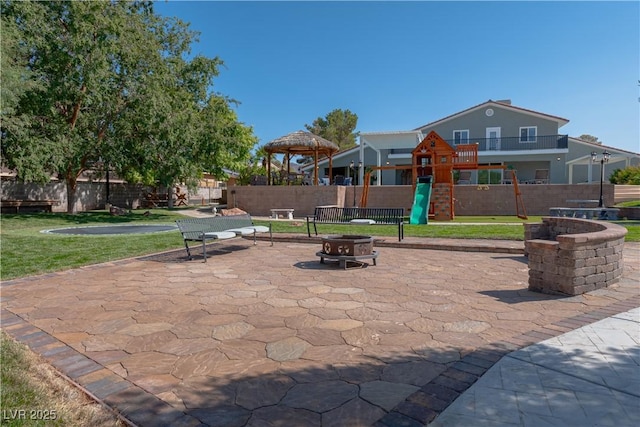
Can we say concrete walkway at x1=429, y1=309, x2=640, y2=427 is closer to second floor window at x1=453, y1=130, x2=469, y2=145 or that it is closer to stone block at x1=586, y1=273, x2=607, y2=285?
stone block at x1=586, y1=273, x2=607, y2=285

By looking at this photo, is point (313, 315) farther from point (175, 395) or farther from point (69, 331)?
point (69, 331)

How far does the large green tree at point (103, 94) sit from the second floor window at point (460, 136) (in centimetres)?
1767

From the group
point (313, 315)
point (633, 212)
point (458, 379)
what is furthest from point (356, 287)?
point (633, 212)

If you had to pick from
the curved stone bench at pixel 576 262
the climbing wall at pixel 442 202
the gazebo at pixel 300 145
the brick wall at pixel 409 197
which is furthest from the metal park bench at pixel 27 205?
the curved stone bench at pixel 576 262

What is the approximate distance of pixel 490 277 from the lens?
22.1 feet

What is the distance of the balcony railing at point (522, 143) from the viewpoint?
29.1 m

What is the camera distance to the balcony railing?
2907 centimetres

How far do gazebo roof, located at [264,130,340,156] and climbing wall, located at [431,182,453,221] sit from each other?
23.0 feet

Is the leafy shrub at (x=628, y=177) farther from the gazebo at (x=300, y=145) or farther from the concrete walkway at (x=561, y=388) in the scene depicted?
the concrete walkway at (x=561, y=388)

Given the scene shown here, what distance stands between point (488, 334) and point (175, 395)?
2.92 m

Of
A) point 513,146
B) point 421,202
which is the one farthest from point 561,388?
point 513,146

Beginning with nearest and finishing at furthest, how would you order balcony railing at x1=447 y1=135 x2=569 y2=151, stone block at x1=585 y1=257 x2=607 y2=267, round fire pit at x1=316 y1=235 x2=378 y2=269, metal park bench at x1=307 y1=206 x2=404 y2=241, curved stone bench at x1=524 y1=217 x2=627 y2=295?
curved stone bench at x1=524 y1=217 x2=627 y2=295 < stone block at x1=585 y1=257 x2=607 y2=267 < round fire pit at x1=316 y1=235 x2=378 y2=269 < metal park bench at x1=307 y1=206 x2=404 y2=241 < balcony railing at x1=447 y1=135 x2=569 y2=151

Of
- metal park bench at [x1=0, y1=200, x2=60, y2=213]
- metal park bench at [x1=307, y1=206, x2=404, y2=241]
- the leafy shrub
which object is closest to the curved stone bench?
metal park bench at [x1=307, y1=206, x2=404, y2=241]

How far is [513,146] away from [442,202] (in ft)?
47.5
